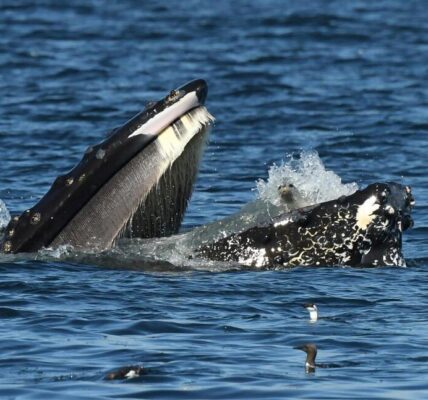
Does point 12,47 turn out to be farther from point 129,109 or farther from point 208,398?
point 208,398

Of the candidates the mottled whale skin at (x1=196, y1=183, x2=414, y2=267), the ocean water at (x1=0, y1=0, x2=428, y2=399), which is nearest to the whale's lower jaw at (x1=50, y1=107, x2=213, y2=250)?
the ocean water at (x1=0, y1=0, x2=428, y2=399)

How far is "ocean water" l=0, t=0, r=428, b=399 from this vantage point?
31.0ft

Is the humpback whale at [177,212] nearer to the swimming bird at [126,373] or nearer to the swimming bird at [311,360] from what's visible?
the swimming bird at [311,360]

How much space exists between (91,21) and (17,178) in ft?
61.0

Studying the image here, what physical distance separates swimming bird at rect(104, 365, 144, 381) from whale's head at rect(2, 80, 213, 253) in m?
2.08

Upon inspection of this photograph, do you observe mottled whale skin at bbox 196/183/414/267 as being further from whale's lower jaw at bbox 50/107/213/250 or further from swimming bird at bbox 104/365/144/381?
swimming bird at bbox 104/365/144/381

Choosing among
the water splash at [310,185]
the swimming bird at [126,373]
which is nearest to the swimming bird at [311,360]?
the swimming bird at [126,373]

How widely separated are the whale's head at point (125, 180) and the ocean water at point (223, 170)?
304mm

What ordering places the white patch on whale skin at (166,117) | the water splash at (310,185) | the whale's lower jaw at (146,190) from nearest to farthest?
1. the white patch on whale skin at (166,117)
2. the whale's lower jaw at (146,190)
3. the water splash at (310,185)

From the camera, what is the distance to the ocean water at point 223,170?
9.45 m

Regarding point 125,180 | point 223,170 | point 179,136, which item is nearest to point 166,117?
point 179,136

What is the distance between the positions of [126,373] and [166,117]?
2.42 meters

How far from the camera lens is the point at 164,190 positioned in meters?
11.3

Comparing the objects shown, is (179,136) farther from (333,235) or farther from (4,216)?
(4,216)
